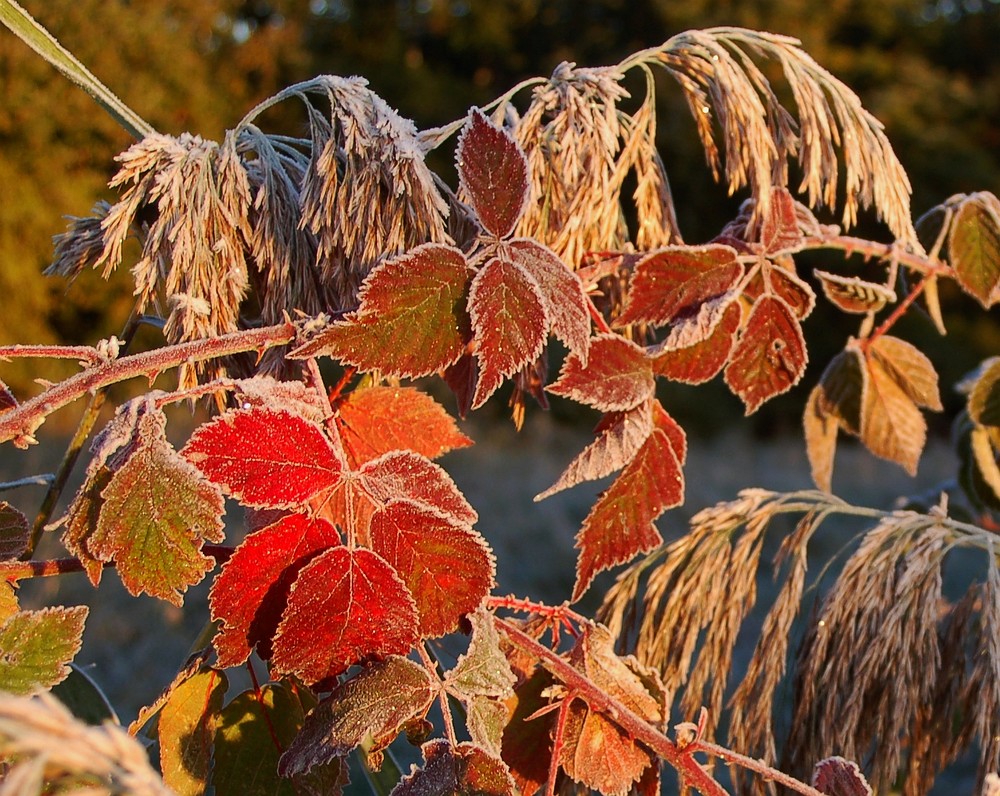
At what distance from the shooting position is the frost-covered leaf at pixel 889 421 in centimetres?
94

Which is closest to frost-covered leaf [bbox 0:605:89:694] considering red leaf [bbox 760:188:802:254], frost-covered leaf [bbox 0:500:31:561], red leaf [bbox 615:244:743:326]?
frost-covered leaf [bbox 0:500:31:561]

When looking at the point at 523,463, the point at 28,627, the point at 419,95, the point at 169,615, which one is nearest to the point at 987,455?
the point at 28,627

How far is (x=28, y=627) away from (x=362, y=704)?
6.7 inches

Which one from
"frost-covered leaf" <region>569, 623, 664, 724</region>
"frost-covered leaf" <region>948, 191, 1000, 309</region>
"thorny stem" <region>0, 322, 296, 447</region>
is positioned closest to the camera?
"thorny stem" <region>0, 322, 296, 447</region>

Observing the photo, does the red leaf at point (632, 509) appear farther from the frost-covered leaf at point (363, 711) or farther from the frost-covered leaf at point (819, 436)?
the frost-covered leaf at point (819, 436)

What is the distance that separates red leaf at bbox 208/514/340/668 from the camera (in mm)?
504

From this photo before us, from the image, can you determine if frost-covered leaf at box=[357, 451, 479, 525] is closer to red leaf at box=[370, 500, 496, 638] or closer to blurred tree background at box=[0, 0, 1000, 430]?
red leaf at box=[370, 500, 496, 638]

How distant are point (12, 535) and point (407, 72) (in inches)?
386

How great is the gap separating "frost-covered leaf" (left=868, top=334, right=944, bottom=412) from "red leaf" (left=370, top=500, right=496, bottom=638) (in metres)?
0.57

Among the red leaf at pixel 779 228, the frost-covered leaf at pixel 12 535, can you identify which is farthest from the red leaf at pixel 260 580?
the red leaf at pixel 779 228

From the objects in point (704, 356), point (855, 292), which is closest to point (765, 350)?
point (704, 356)

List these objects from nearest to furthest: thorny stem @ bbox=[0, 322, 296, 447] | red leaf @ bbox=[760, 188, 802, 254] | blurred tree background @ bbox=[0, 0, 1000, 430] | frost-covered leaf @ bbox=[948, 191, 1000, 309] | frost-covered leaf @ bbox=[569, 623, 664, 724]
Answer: thorny stem @ bbox=[0, 322, 296, 447] → frost-covered leaf @ bbox=[569, 623, 664, 724] → red leaf @ bbox=[760, 188, 802, 254] → frost-covered leaf @ bbox=[948, 191, 1000, 309] → blurred tree background @ bbox=[0, 0, 1000, 430]

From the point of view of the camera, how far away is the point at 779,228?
2.39 feet

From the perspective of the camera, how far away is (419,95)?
31.2ft
